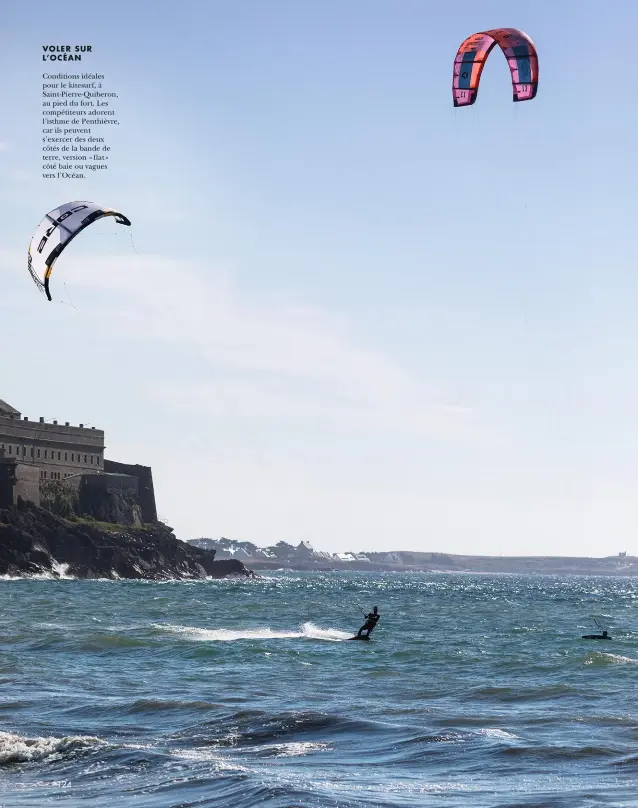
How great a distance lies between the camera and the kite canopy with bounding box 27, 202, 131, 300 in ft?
137

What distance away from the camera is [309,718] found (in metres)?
28.3

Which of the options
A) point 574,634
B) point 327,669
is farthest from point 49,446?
point 327,669

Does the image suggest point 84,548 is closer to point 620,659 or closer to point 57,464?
point 57,464

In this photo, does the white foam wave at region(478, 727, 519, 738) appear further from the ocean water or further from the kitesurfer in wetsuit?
the kitesurfer in wetsuit

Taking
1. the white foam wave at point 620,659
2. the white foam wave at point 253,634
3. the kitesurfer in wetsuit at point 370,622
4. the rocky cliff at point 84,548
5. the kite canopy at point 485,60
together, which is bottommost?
the white foam wave at point 620,659

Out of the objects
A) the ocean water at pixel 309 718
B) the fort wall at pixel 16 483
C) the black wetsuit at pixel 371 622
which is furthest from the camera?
the fort wall at pixel 16 483

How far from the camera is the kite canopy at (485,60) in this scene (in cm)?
3831

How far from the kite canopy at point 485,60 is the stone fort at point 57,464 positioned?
10157 centimetres

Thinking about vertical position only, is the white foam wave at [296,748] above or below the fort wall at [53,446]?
below

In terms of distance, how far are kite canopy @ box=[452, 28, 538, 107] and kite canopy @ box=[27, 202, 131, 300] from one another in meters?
11.7

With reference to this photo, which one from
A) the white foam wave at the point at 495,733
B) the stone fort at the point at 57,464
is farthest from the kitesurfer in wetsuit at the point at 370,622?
the stone fort at the point at 57,464

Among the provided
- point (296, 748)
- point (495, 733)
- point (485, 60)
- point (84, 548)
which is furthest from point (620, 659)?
point (84, 548)

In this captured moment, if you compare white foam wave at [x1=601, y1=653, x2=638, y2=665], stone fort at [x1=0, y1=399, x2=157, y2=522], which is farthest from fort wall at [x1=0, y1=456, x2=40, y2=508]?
white foam wave at [x1=601, y1=653, x2=638, y2=665]

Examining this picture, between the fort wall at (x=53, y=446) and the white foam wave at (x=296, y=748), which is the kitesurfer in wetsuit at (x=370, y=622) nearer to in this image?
the white foam wave at (x=296, y=748)
